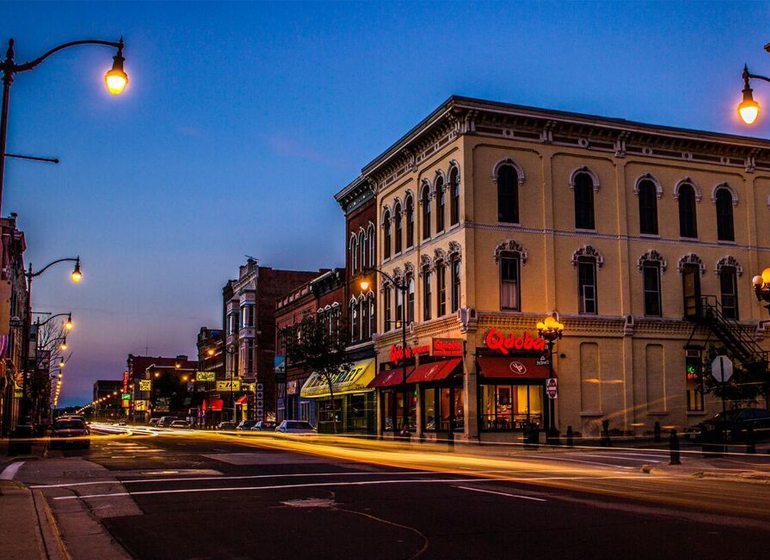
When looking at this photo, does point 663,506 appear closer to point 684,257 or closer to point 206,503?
point 206,503

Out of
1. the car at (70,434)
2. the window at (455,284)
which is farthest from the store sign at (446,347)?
the car at (70,434)

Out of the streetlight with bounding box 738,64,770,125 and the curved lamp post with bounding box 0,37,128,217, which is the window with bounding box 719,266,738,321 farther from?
the curved lamp post with bounding box 0,37,128,217

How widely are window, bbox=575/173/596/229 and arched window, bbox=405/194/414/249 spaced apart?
9001mm

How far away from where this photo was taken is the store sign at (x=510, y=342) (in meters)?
39.8

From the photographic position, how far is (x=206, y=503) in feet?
47.0

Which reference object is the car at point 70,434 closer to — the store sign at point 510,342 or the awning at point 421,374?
the awning at point 421,374

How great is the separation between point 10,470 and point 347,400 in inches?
1383

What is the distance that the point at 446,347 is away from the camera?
39281 millimetres

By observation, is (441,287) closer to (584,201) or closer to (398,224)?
(398,224)

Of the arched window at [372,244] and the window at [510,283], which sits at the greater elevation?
the arched window at [372,244]

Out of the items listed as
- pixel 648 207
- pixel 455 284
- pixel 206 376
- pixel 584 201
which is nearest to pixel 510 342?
pixel 455 284

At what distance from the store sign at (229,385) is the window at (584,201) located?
161 ft

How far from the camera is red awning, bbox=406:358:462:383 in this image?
3978 centimetres

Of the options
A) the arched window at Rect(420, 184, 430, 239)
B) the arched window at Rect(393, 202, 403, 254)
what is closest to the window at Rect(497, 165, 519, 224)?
the arched window at Rect(420, 184, 430, 239)
